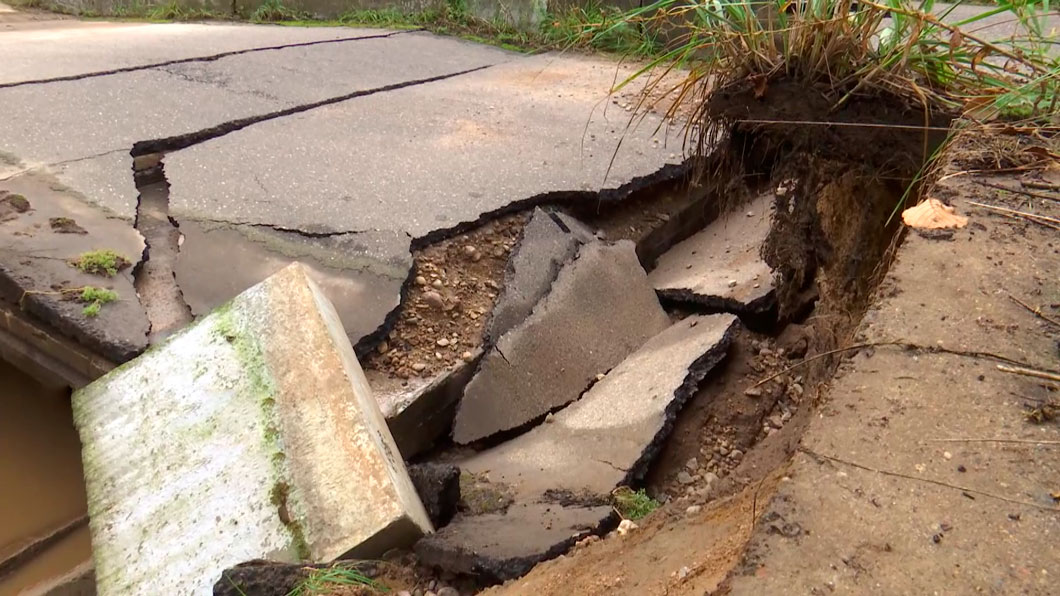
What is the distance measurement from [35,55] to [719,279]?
3979mm

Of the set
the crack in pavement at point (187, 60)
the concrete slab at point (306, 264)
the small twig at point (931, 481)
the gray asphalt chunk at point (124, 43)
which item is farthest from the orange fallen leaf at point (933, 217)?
the gray asphalt chunk at point (124, 43)

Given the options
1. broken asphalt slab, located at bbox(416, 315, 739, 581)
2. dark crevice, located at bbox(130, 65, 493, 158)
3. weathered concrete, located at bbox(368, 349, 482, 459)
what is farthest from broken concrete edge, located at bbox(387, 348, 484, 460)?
dark crevice, located at bbox(130, 65, 493, 158)

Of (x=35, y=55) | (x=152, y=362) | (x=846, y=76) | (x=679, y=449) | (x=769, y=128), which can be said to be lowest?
(x=679, y=449)

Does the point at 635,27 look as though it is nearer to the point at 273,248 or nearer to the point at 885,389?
the point at 273,248

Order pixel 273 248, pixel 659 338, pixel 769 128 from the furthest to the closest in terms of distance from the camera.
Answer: pixel 659 338, pixel 273 248, pixel 769 128

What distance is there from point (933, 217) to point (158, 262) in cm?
243

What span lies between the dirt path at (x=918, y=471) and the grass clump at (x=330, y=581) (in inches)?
12.4

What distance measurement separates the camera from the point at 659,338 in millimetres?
3309

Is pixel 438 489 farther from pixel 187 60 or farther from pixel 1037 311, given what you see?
pixel 187 60

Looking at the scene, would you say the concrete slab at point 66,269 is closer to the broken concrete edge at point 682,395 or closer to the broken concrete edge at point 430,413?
the broken concrete edge at point 430,413

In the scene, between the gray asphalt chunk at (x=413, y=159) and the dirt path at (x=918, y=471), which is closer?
the dirt path at (x=918, y=471)

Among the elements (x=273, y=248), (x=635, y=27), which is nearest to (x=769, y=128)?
(x=273, y=248)

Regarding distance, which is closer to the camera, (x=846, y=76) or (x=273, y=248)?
(x=846, y=76)

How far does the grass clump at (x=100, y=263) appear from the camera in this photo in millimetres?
2879
